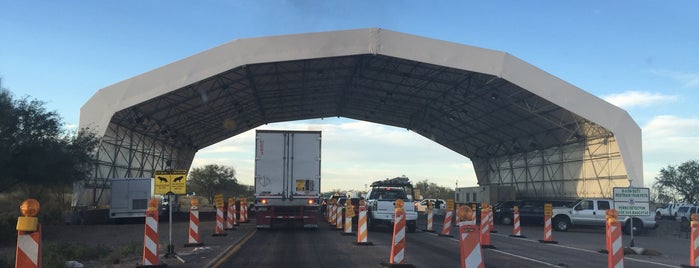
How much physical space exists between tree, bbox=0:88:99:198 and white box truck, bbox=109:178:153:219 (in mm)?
4695

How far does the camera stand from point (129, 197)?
106 feet

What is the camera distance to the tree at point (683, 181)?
74750 millimetres

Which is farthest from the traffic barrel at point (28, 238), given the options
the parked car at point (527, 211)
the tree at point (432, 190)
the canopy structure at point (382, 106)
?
the tree at point (432, 190)

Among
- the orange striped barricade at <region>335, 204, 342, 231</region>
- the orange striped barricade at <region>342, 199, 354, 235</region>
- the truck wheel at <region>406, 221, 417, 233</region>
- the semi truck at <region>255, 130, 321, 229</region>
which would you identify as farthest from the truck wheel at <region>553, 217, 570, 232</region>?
the semi truck at <region>255, 130, 321, 229</region>

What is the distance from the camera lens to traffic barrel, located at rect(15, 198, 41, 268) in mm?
6691

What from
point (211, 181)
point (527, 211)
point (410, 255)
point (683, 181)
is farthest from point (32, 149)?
point (683, 181)

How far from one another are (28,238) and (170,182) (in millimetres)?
7973

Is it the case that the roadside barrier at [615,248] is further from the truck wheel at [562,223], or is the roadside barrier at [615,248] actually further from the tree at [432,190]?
the tree at [432,190]

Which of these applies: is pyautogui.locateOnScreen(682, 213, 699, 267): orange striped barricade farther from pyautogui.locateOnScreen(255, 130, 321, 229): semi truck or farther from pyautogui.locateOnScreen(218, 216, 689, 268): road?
pyautogui.locateOnScreen(255, 130, 321, 229): semi truck

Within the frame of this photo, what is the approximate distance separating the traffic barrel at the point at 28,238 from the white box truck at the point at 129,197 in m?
26.5

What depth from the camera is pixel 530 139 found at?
42938 mm

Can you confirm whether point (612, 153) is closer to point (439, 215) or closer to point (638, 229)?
point (638, 229)

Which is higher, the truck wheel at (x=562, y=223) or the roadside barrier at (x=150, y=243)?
the roadside barrier at (x=150, y=243)

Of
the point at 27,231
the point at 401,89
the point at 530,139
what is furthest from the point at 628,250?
the point at 530,139
